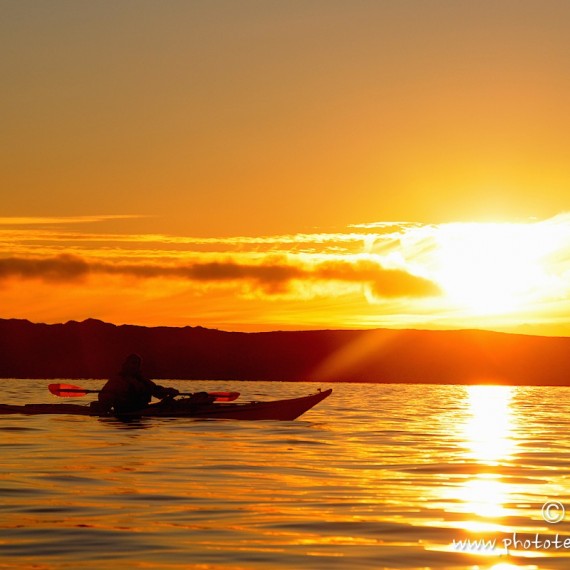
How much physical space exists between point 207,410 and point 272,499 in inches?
662

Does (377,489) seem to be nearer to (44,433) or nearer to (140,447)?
(140,447)

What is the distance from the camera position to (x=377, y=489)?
1867cm

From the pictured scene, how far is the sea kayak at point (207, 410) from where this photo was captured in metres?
33.3

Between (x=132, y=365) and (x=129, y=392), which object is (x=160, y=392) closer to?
(x=129, y=392)

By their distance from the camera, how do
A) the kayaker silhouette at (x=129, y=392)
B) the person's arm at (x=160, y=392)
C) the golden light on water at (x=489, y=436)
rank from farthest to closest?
the kayaker silhouette at (x=129, y=392), the person's arm at (x=160, y=392), the golden light on water at (x=489, y=436)

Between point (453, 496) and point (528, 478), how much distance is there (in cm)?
376

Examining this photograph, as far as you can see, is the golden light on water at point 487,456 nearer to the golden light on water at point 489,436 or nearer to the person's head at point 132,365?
the golden light on water at point 489,436

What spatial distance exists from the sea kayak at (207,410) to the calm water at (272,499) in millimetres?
1828

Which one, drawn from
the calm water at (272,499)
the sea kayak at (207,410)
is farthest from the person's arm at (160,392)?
the calm water at (272,499)

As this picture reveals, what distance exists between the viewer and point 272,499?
56.4ft

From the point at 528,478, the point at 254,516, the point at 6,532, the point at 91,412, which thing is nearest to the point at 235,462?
the point at 528,478

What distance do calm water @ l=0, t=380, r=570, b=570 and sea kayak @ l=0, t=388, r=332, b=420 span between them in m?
1.83

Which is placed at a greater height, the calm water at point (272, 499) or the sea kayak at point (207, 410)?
the sea kayak at point (207, 410)

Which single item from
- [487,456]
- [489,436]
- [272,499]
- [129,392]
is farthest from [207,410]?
[272,499]
